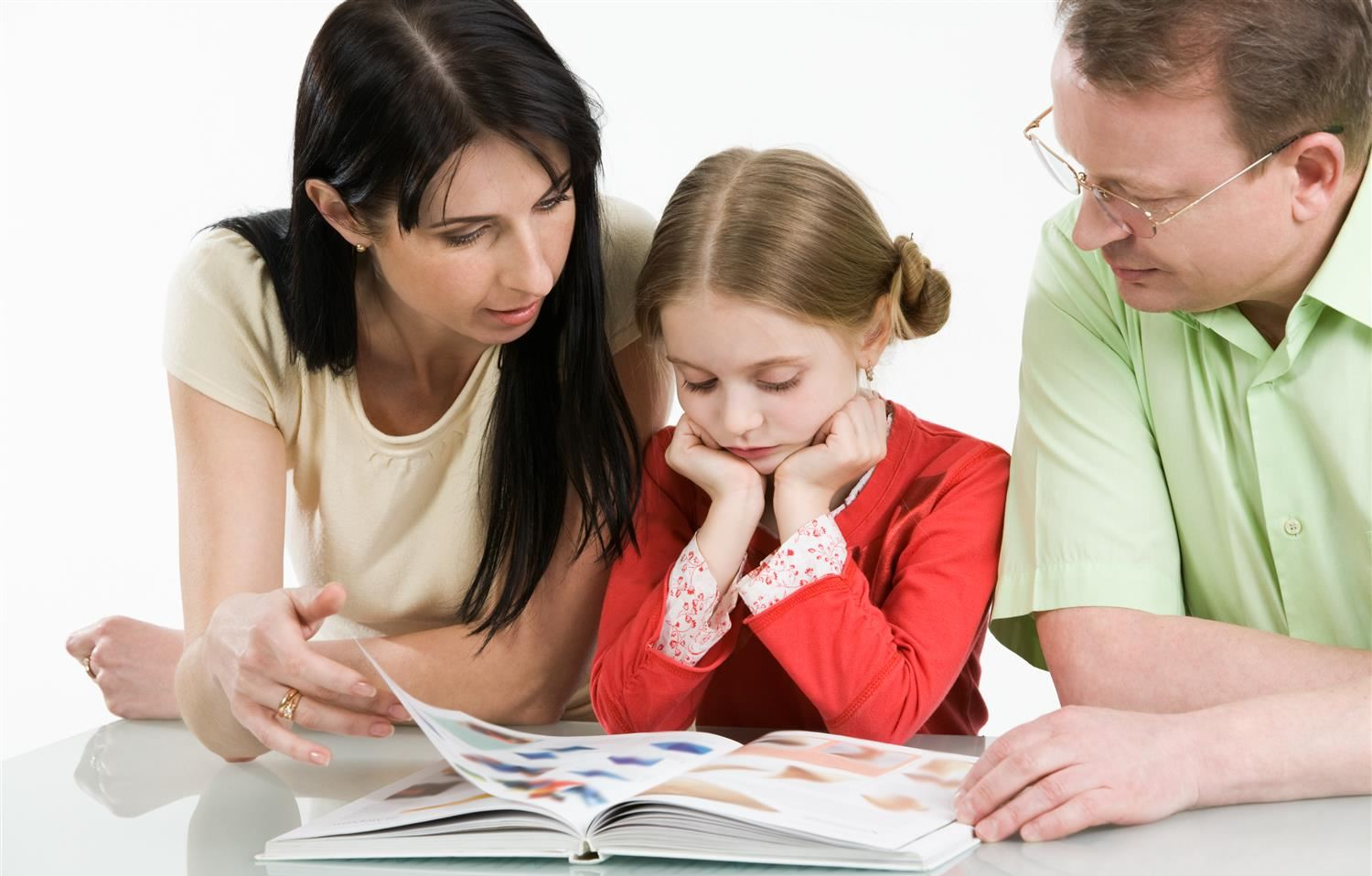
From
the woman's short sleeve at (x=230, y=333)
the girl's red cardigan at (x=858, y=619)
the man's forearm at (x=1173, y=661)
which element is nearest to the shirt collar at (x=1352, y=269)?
the man's forearm at (x=1173, y=661)

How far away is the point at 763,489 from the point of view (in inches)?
67.9

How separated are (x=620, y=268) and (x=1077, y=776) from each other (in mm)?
912

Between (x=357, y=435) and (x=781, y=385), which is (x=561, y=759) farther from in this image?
(x=357, y=435)

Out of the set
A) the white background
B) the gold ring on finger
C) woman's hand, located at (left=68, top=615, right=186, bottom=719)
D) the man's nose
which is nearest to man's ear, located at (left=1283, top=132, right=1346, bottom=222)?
the man's nose

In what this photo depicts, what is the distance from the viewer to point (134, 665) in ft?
5.89

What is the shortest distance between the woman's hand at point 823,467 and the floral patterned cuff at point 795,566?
28 mm

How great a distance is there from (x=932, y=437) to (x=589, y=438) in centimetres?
42

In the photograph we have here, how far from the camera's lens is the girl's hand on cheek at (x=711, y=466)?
1.65 meters

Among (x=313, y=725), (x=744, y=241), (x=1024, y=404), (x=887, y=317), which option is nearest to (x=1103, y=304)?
(x=1024, y=404)

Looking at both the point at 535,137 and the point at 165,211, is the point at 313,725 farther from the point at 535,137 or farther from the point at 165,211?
the point at 165,211

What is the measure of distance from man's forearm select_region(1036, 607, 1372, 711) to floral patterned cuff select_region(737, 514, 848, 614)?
226mm

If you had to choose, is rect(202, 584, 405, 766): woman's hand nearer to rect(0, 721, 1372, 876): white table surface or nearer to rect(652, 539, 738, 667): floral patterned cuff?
rect(0, 721, 1372, 876): white table surface

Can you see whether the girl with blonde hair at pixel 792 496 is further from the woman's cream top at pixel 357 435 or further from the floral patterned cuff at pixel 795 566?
the woman's cream top at pixel 357 435

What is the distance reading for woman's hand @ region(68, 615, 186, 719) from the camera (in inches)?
69.9
